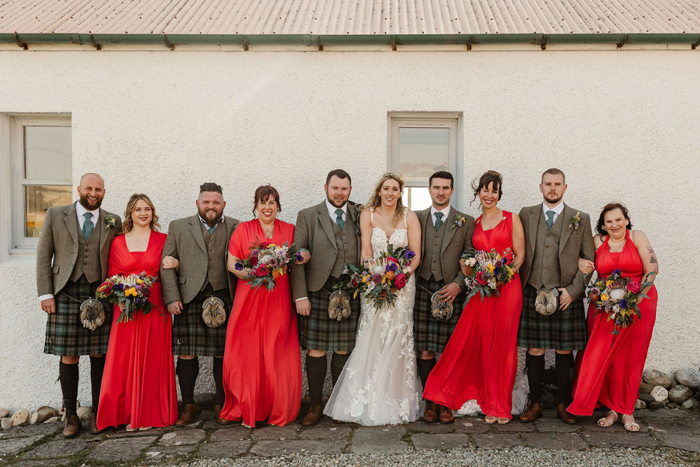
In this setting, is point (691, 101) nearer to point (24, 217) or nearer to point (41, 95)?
point (41, 95)

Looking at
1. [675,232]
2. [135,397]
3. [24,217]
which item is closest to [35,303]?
[24,217]

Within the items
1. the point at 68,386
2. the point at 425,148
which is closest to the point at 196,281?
the point at 68,386

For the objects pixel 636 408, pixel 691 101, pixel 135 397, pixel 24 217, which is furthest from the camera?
pixel 24 217

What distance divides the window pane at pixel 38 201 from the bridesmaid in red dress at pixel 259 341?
8.11 feet

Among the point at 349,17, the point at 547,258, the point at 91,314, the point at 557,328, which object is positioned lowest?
the point at 557,328

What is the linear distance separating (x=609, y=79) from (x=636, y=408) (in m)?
3.32

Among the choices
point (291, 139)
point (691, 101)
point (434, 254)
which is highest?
point (691, 101)

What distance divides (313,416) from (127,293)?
76.6 inches

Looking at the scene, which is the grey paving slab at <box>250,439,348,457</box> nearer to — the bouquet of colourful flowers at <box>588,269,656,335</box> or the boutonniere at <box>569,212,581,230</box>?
the bouquet of colourful flowers at <box>588,269,656,335</box>

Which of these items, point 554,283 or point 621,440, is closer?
point 621,440

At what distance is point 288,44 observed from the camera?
5.40m

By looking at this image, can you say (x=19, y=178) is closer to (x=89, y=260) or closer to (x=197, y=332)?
(x=89, y=260)

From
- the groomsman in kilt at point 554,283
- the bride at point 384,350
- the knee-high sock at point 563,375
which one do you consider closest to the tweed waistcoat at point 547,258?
the groomsman in kilt at point 554,283

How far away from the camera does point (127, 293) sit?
434 centimetres
